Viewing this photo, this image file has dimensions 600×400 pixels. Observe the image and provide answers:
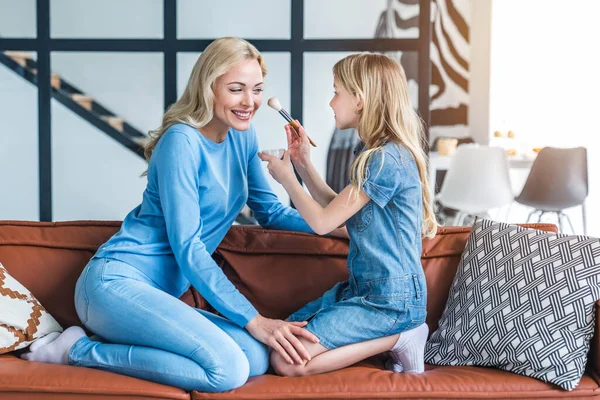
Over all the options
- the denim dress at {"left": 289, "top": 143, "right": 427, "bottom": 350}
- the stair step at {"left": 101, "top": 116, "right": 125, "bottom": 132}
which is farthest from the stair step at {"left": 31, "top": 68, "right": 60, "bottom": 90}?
the denim dress at {"left": 289, "top": 143, "right": 427, "bottom": 350}

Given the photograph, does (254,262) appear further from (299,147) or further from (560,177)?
(560,177)

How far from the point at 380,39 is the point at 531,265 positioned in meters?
2.99

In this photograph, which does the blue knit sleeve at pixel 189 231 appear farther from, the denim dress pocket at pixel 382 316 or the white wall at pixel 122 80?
the white wall at pixel 122 80

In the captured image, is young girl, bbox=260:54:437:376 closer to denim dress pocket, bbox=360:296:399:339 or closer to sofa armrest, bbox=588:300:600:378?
denim dress pocket, bbox=360:296:399:339

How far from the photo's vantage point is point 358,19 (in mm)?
4789

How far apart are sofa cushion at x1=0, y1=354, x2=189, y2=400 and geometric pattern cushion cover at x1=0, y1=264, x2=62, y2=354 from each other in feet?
0.54

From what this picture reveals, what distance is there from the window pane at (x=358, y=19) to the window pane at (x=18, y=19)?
1.76 metres

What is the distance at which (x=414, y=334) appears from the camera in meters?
1.98

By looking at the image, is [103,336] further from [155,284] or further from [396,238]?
[396,238]

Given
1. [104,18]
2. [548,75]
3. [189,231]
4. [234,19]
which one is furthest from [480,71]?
[189,231]

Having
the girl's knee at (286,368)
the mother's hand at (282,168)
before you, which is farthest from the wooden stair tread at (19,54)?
the girl's knee at (286,368)

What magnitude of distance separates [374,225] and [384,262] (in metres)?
0.11

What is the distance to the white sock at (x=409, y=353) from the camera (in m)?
1.94

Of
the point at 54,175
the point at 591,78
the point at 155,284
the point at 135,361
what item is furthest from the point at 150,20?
the point at 591,78
